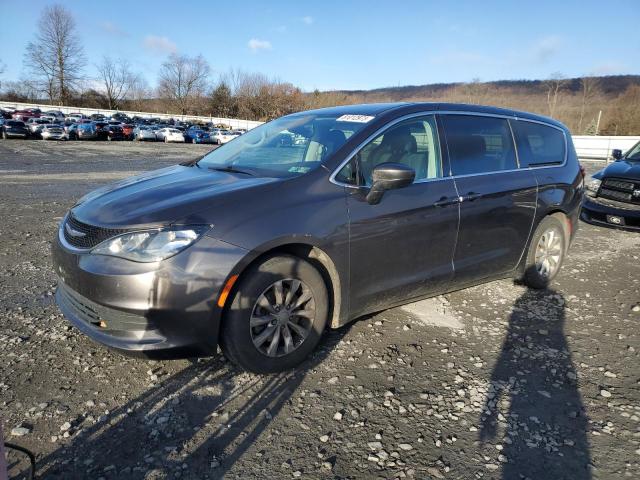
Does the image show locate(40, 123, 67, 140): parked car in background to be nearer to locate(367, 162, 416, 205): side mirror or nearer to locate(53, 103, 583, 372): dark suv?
locate(53, 103, 583, 372): dark suv

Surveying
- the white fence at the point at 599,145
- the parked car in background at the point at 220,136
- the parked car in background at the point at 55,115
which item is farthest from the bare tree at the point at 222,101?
the white fence at the point at 599,145

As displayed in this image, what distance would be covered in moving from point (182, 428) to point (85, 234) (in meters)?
1.30

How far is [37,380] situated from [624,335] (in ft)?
14.3

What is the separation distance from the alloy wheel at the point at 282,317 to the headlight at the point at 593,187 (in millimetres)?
6366

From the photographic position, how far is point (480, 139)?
4.05m

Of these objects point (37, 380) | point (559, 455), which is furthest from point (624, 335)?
point (37, 380)

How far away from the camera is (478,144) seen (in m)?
4.02

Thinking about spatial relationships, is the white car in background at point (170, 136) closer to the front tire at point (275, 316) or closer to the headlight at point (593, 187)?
the headlight at point (593, 187)

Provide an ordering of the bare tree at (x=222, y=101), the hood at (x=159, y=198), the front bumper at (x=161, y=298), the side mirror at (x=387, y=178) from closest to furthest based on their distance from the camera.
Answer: the front bumper at (x=161, y=298), the hood at (x=159, y=198), the side mirror at (x=387, y=178), the bare tree at (x=222, y=101)

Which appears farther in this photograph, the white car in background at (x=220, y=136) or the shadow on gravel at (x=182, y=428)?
the white car in background at (x=220, y=136)

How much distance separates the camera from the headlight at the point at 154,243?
257cm

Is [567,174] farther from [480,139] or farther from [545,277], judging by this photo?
[480,139]

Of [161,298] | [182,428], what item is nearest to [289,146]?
[161,298]

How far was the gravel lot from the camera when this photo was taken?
2275 mm
